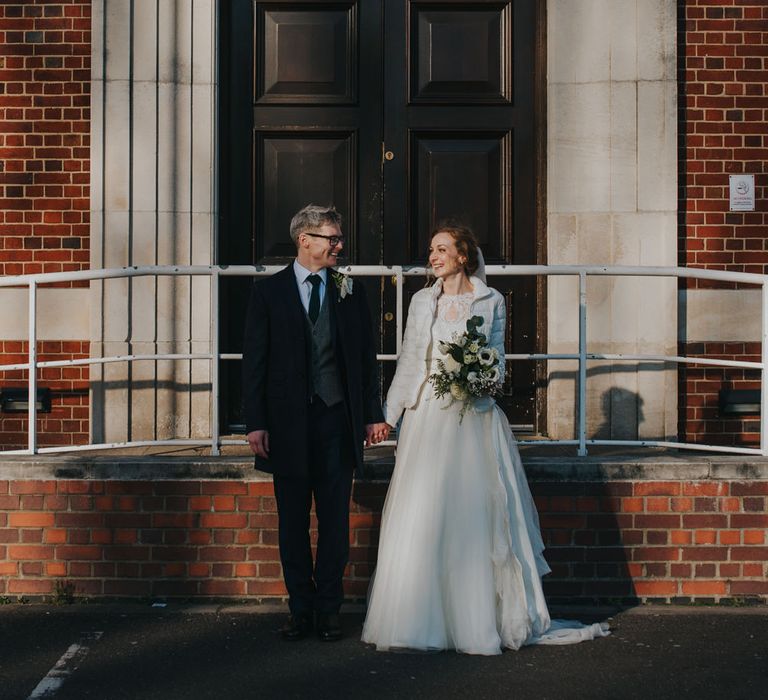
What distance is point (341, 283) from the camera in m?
5.83

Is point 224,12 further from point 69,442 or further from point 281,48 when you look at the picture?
point 69,442

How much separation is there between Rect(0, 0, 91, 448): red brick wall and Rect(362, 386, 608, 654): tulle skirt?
9.22ft

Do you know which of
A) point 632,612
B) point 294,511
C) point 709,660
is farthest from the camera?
point 632,612

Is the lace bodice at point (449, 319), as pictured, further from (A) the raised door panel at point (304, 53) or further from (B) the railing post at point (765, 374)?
(A) the raised door panel at point (304, 53)

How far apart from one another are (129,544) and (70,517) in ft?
1.14

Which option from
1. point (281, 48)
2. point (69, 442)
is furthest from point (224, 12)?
point (69, 442)

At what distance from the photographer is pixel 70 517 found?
255 inches

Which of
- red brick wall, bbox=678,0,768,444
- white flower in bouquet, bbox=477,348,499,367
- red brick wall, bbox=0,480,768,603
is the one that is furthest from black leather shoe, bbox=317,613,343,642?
red brick wall, bbox=678,0,768,444

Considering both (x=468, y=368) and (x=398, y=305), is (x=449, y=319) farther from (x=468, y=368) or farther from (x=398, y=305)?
(x=398, y=305)

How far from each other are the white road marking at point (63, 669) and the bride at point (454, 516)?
130 centimetres

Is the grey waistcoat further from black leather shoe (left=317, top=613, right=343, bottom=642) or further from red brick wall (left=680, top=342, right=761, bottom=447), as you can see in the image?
red brick wall (left=680, top=342, right=761, bottom=447)

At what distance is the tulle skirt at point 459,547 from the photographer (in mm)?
5539

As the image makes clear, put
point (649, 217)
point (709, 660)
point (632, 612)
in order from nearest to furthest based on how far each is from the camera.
Answer: point (709, 660) < point (632, 612) < point (649, 217)

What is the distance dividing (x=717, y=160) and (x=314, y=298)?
3307 millimetres
